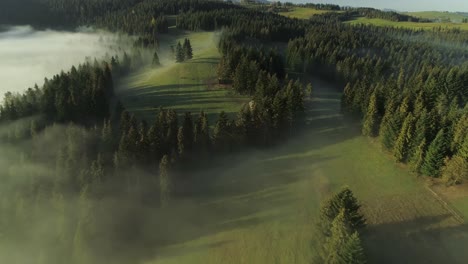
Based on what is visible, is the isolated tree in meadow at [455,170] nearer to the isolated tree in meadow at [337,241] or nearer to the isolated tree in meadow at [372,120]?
the isolated tree in meadow at [372,120]

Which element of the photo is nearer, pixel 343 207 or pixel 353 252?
pixel 353 252

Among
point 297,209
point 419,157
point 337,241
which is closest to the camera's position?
point 337,241

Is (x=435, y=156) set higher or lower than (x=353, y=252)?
higher

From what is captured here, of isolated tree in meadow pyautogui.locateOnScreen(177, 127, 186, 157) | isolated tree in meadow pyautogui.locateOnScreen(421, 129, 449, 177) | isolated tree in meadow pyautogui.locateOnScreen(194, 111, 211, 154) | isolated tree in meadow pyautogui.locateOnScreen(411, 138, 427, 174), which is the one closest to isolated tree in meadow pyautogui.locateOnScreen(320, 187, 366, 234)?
isolated tree in meadow pyautogui.locateOnScreen(411, 138, 427, 174)

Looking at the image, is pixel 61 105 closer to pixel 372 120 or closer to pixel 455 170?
pixel 372 120

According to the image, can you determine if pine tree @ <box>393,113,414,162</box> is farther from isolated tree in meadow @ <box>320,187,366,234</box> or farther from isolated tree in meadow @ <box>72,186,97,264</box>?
isolated tree in meadow @ <box>72,186,97,264</box>

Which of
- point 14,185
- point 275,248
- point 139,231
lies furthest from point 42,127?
point 275,248

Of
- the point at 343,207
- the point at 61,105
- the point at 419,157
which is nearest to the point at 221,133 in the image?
the point at 343,207

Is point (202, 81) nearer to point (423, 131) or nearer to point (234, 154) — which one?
point (234, 154)
